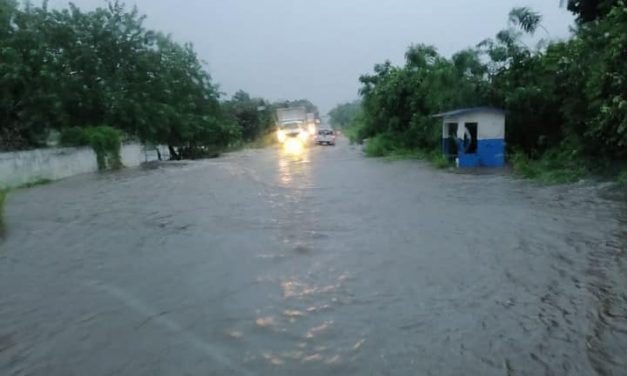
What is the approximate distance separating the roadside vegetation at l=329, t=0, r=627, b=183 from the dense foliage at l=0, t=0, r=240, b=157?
11.7m

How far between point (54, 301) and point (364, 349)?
360 centimetres

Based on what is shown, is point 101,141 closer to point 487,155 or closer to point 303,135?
point 487,155

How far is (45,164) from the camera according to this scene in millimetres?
21156

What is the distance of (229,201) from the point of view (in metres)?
13.7

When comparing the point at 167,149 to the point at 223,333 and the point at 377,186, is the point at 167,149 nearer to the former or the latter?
the point at 377,186

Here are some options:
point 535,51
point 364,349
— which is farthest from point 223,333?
point 535,51

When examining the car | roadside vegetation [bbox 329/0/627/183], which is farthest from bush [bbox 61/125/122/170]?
the car

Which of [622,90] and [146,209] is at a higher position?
[622,90]

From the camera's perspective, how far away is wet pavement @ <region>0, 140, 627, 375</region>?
4.44m

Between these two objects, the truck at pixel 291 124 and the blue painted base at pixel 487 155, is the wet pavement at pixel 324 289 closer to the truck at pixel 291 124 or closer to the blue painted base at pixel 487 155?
the blue painted base at pixel 487 155

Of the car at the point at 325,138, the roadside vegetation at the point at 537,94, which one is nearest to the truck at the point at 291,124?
the car at the point at 325,138

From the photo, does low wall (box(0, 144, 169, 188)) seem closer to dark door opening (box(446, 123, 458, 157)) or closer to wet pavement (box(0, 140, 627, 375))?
wet pavement (box(0, 140, 627, 375))

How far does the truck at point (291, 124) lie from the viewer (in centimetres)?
4983

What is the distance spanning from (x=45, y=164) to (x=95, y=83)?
6.97m
